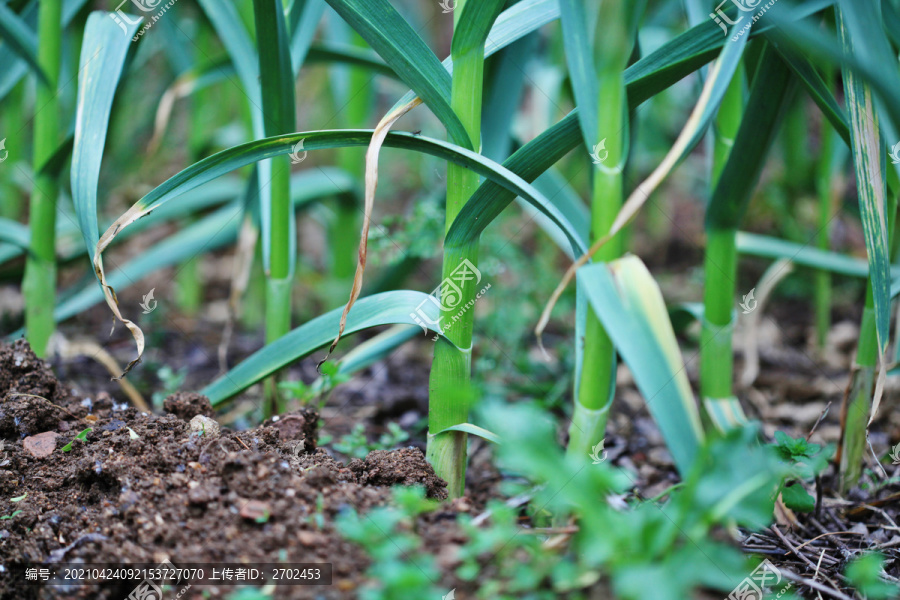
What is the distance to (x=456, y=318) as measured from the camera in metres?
0.91

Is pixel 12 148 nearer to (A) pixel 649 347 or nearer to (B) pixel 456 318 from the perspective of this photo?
(B) pixel 456 318

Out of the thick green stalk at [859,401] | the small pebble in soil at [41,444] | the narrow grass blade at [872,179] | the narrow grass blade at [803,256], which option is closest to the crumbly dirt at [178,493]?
the small pebble in soil at [41,444]

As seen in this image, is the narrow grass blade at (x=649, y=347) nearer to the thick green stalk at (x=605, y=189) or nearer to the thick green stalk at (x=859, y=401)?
the thick green stalk at (x=605, y=189)

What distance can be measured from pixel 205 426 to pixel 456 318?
44 cm

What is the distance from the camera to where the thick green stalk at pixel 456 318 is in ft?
2.92

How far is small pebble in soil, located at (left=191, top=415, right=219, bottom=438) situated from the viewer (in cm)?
97

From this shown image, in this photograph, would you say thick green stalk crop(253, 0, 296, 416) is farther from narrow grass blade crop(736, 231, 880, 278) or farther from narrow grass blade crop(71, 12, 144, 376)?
narrow grass blade crop(736, 231, 880, 278)

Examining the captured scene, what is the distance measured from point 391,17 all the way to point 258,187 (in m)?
0.53

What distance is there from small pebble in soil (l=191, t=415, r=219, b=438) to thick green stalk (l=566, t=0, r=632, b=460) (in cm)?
56

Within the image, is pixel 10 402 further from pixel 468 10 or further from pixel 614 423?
pixel 614 423

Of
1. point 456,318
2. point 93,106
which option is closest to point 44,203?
point 93,106

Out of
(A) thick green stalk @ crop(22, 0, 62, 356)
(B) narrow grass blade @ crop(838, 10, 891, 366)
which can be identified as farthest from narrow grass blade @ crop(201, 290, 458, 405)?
(B) narrow grass blade @ crop(838, 10, 891, 366)

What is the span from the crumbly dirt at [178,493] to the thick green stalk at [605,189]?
23 cm

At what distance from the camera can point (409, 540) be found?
2.05 ft
